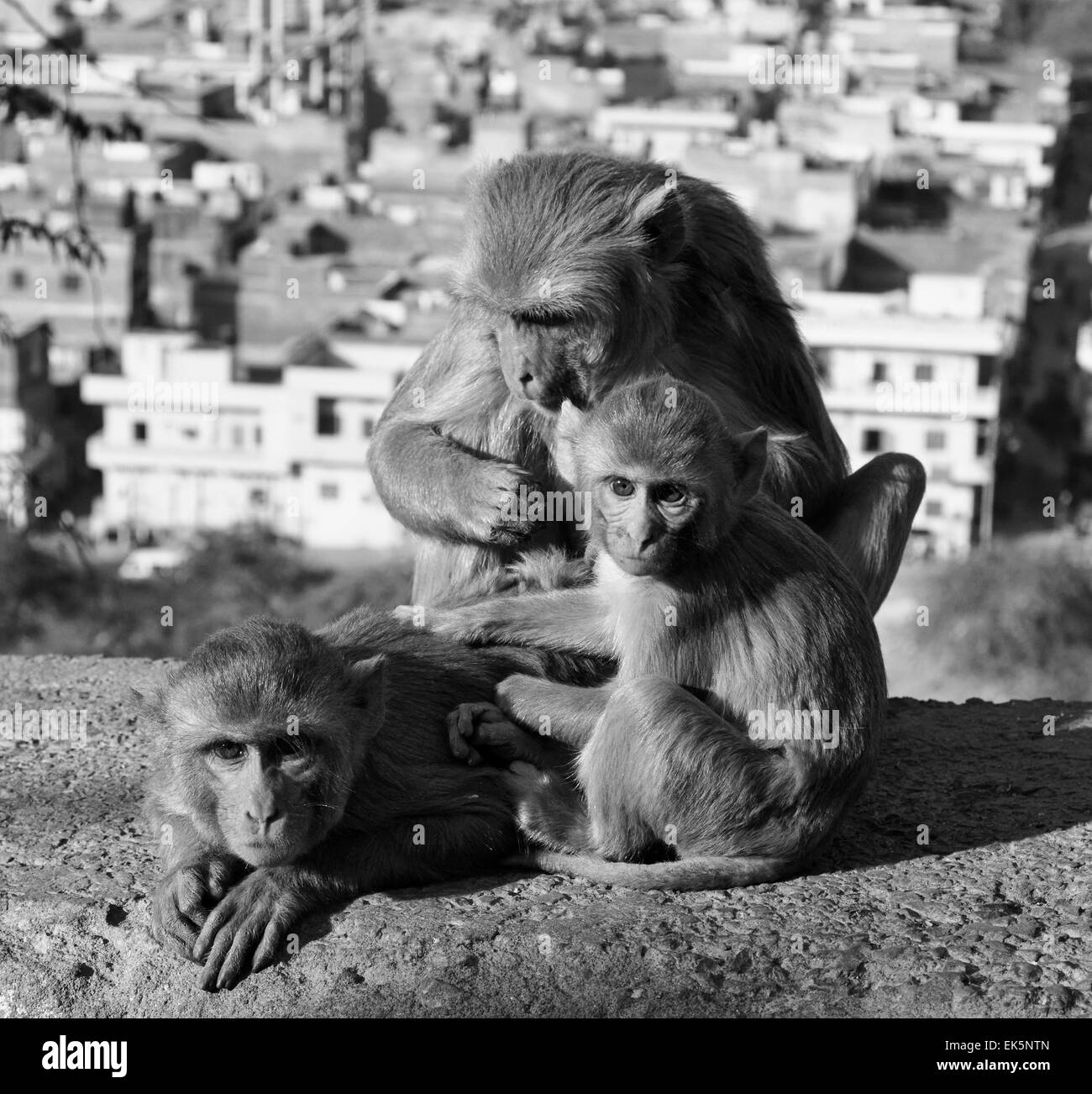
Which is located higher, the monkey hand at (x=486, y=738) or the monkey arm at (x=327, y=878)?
the monkey hand at (x=486, y=738)

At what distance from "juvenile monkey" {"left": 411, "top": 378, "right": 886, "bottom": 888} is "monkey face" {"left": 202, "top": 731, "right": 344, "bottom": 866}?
0.54 metres

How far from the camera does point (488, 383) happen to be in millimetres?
5324

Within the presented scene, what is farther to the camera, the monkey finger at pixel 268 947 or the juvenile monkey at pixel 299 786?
the monkey finger at pixel 268 947

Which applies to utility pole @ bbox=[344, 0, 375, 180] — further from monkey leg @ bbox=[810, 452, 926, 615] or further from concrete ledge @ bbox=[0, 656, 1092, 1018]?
concrete ledge @ bbox=[0, 656, 1092, 1018]

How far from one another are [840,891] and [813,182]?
43.4 meters

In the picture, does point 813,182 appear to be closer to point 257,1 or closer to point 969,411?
point 969,411

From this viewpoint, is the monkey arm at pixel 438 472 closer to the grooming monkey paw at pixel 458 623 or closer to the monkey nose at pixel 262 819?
the grooming monkey paw at pixel 458 623

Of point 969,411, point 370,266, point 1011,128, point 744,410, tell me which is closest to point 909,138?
point 1011,128

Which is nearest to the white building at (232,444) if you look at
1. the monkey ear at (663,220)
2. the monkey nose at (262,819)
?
the monkey ear at (663,220)

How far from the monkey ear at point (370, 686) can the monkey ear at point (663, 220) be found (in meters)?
1.38

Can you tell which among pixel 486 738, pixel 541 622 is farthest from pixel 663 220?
pixel 486 738

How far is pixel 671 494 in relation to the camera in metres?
4.52

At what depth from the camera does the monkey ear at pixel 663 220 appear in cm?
512

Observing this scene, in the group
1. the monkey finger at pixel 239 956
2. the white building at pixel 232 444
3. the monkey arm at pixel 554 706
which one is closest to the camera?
the monkey finger at pixel 239 956
